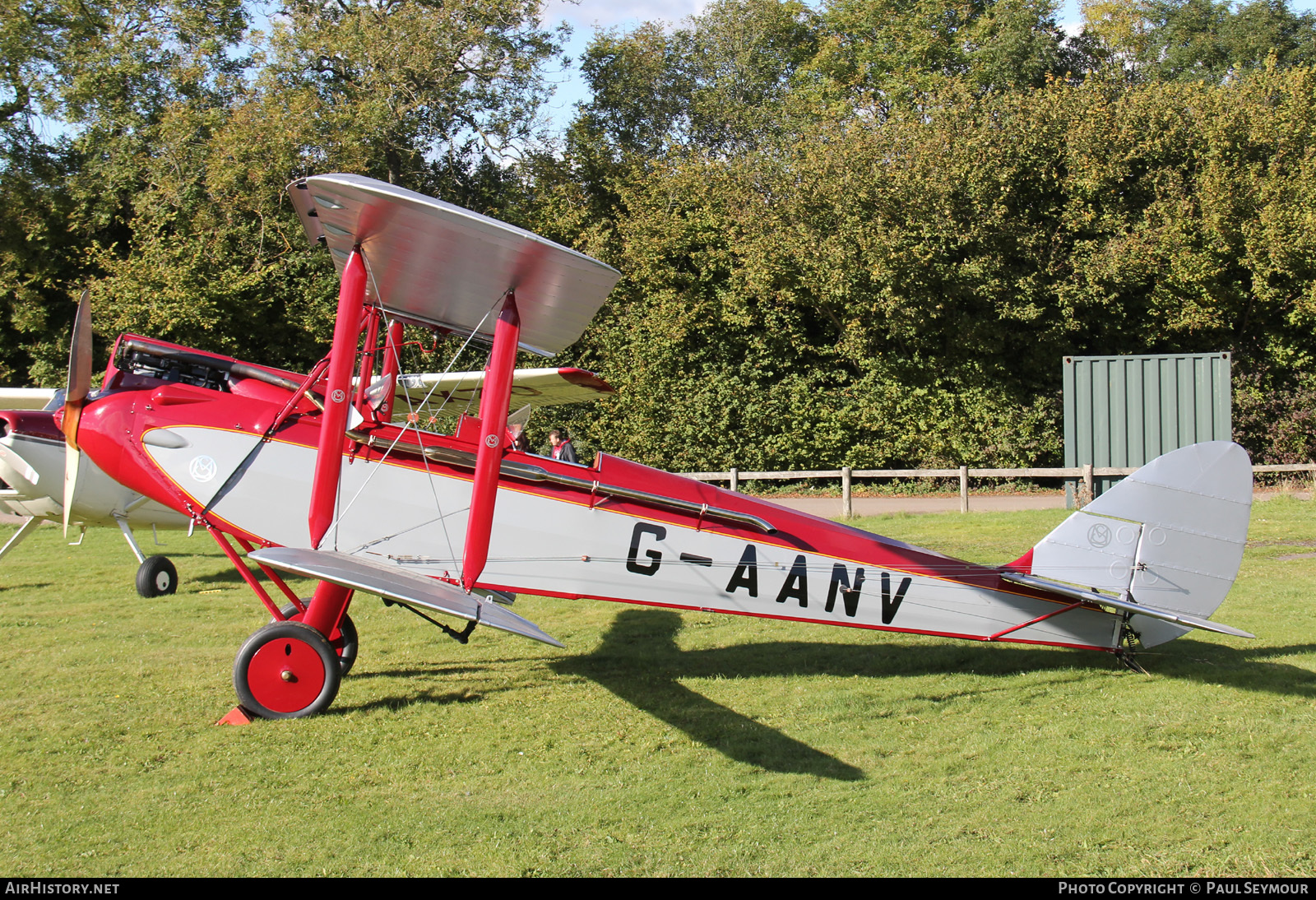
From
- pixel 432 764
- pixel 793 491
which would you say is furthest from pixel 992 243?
pixel 432 764

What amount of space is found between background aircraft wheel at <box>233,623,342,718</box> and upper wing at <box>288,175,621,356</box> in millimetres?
2069

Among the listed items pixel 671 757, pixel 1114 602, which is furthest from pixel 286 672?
pixel 1114 602

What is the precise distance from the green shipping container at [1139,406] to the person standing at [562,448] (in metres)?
10.2

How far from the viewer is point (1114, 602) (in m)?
5.50

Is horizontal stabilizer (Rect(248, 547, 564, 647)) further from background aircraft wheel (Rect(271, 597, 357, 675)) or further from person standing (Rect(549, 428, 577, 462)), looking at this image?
person standing (Rect(549, 428, 577, 462))

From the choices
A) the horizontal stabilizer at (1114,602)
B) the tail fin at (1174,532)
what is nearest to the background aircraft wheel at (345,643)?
the horizontal stabilizer at (1114,602)

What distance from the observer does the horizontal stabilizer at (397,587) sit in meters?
4.27

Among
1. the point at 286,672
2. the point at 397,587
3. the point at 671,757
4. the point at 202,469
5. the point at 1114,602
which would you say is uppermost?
the point at 202,469

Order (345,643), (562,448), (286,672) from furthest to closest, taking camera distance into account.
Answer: (562,448) → (345,643) → (286,672)

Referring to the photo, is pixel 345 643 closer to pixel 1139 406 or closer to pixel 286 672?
pixel 286 672

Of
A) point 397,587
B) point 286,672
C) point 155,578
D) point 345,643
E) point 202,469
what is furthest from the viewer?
point 155,578

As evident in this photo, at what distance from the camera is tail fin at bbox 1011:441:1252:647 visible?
5.75 metres

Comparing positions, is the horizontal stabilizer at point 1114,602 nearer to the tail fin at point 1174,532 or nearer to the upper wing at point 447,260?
the tail fin at point 1174,532

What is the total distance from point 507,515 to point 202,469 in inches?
73.1
